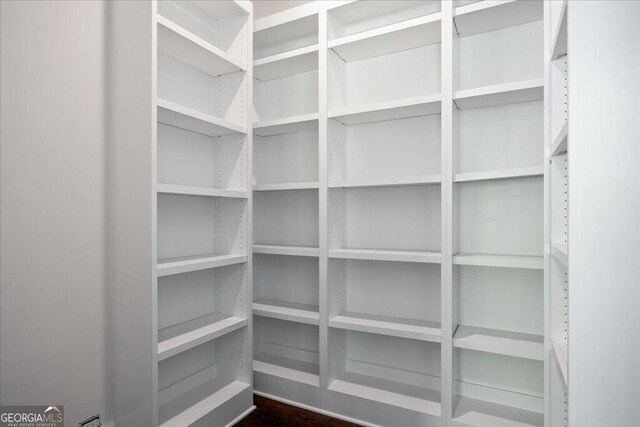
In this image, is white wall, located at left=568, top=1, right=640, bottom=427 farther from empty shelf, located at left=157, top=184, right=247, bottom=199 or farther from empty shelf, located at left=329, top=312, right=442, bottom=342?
empty shelf, located at left=157, top=184, right=247, bottom=199

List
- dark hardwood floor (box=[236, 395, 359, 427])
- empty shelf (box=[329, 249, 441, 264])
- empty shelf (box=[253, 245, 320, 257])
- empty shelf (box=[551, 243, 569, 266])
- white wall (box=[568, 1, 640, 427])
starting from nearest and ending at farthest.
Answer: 1. white wall (box=[568, 1, 640, 427])
2. empty shelf (box=[551, 243, 569, 266])
3. empty shelf (box=[329, 249, 441, 264])
4. dark hardwood floor (box=[236, 395, 359, 427])
5. empty shelf (box=[253, 245, 320, 257])

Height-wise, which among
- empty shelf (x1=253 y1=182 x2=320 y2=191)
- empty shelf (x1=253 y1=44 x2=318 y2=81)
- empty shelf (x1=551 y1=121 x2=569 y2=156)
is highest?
empty shelf (x1=253 y1=44 x2=318 y2=81)

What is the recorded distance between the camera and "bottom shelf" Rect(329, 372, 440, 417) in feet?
6.74

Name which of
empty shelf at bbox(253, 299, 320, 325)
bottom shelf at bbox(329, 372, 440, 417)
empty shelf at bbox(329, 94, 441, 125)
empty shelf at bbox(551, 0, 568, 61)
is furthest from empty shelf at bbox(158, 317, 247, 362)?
empty shelf at bbox(551, 0, 568, 61)

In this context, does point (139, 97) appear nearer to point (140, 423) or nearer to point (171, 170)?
point (171, 170)

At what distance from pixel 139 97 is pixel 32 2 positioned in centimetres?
55

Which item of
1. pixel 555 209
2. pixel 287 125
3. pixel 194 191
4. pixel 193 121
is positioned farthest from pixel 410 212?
pixel 193 121

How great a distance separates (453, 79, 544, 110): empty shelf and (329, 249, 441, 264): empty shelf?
2.81 ft

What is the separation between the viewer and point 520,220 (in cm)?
205

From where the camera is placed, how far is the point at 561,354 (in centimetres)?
136

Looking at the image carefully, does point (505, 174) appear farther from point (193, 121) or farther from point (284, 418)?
point (284, 418)

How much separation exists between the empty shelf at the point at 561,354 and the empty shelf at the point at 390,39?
166 cm

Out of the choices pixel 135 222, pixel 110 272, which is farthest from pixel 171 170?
pixel 110 272

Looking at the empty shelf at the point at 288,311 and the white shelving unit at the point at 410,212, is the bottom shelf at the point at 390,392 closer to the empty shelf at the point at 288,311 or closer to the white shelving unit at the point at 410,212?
the white shelving unit at the point at 410,212
